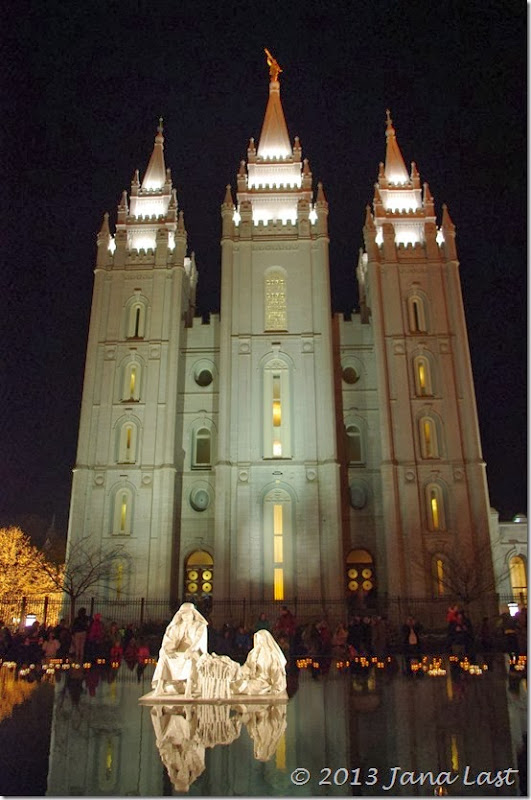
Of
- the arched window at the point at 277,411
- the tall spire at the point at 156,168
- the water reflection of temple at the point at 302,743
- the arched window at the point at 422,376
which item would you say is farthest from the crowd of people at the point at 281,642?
the tall spire at the point at 156,168

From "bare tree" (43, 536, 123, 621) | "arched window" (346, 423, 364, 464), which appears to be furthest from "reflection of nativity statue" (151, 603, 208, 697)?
"arched window" (346, 423, 364, 464)

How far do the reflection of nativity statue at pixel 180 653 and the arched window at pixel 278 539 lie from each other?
860 inches

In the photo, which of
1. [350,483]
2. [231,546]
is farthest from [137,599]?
[350,483]

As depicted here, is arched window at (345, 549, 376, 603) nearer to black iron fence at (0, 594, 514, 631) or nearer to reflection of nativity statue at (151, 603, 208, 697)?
black iron fence at (0, 594, 514, 631)

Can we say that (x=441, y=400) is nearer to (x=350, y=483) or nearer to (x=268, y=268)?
(x=350, y=483)

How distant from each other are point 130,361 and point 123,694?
27.4 metres

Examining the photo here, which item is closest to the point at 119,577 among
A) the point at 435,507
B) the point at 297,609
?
the point at 297,609

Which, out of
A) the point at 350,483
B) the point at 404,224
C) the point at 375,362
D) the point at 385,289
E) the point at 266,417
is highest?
the point at 404,224

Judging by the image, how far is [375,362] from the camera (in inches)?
1523

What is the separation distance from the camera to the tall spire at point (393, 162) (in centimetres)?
4584

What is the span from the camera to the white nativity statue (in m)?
11.5

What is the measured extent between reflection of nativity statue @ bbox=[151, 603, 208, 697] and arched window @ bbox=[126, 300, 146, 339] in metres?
29.0

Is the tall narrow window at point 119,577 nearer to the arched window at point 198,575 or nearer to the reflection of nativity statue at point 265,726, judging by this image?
the arched window at point 198,575

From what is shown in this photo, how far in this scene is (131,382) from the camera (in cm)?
3834
